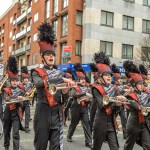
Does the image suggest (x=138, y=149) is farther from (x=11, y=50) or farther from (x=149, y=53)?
(x=11, y=50)

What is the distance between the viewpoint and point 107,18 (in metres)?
32.7

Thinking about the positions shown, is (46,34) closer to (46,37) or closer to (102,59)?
(46,37)

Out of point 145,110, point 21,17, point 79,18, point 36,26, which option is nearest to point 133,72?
point 145,110

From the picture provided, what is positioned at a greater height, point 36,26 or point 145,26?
point 36,26

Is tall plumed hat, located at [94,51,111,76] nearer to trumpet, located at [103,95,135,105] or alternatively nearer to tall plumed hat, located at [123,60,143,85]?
tall plumed hat, located at [123,60,143,85]

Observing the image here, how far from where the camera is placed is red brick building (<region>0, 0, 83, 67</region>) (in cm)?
3256

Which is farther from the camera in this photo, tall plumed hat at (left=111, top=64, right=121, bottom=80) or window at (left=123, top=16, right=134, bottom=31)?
window at (left=123, top=16, right=134, bottom=31)

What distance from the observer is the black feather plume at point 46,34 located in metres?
5.77

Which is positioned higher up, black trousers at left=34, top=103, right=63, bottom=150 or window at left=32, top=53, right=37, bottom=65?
window at left=32, top=53, right=37, bottom=65

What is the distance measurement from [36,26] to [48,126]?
Result: 39223mm

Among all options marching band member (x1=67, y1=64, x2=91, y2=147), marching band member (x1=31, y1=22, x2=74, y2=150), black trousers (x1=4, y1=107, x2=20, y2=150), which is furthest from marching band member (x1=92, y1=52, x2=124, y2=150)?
marching band member (x1=67, y1=64, x2=91, y2=147)

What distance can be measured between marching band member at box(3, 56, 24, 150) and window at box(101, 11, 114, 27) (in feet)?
81.9

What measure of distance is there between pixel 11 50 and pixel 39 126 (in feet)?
183

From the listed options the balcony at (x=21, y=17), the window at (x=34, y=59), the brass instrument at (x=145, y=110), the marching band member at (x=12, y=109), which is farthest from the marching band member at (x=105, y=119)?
the balcony at (x=21, y=17)
